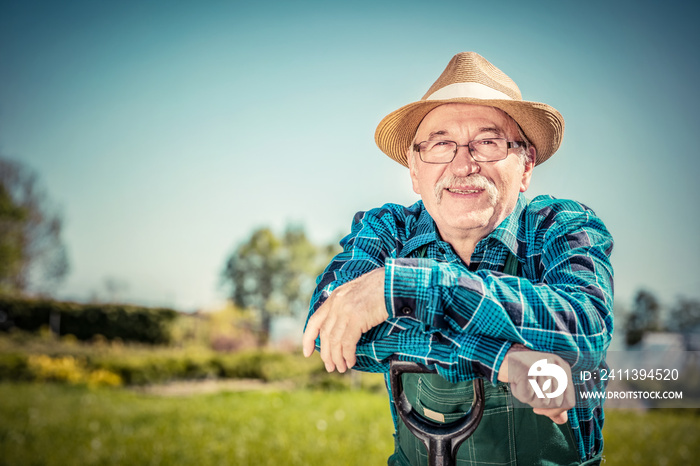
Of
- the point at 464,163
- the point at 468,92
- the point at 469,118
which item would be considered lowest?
the point at 464,163

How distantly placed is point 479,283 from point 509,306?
10 cm

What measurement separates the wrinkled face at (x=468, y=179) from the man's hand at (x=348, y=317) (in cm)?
52

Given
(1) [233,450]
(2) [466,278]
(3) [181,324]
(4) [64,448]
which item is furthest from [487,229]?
(3) [181,324]

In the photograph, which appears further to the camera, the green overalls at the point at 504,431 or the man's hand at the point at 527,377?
the green overalls at the point at 504,431

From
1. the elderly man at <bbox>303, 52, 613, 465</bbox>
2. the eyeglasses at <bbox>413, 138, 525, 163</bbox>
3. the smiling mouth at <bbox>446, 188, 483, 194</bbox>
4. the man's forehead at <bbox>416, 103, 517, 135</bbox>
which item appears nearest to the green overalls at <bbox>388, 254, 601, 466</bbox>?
the elderly man at <bbox>303, 52, 613, 465</bbox>

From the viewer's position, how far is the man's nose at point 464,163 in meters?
1.78

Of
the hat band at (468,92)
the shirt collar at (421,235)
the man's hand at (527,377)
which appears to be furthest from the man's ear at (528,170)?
the man's hand at (527,377)

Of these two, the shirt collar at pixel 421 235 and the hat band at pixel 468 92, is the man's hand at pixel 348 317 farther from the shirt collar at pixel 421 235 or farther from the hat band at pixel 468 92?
the hat band at pixel 468 92

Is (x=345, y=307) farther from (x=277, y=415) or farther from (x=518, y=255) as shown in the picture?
(x=277, y=415)

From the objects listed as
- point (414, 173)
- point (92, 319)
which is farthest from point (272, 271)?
point (414, 173)

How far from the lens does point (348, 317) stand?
1.42 m

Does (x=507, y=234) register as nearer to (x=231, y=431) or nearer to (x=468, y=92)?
(x=468, y=92)

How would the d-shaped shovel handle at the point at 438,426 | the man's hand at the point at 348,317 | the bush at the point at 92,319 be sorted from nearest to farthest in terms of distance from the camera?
the d-shaped shovel handle at the point at 438,426
the man's hand at the point at 348,317
the bush at the point at 92,319

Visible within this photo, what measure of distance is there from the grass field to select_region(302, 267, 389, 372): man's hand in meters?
4.74
